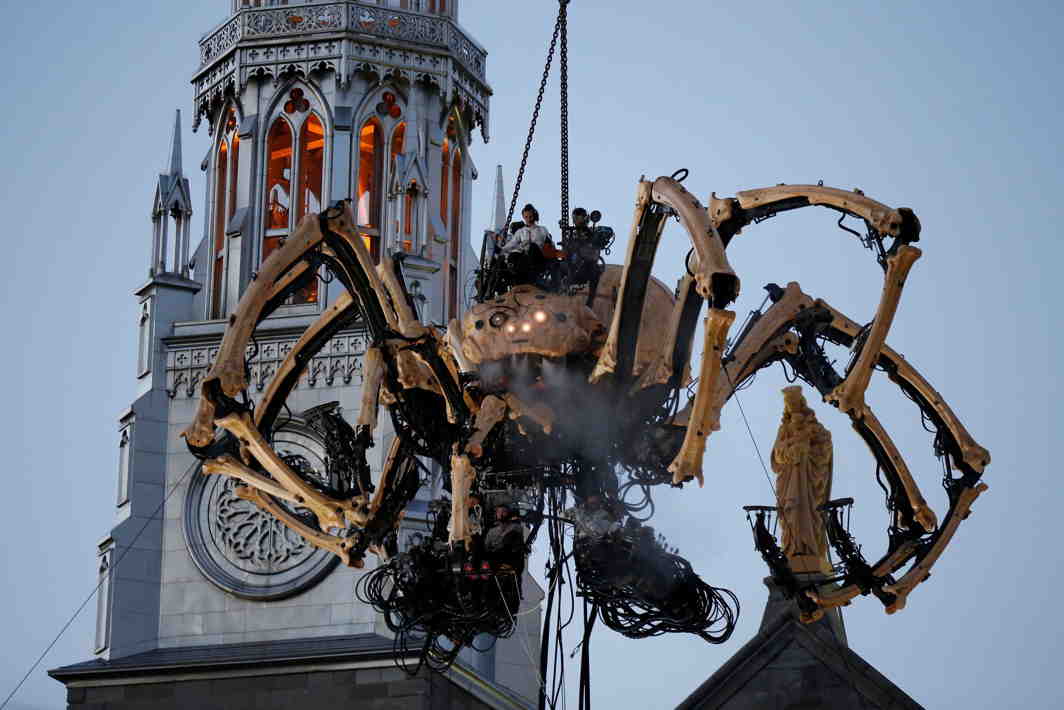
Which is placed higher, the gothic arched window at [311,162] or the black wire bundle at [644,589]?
the gothic arched window at [311,162]

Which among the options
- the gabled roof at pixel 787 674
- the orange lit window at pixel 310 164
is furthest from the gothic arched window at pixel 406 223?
the gabled roof at pixel 787 674

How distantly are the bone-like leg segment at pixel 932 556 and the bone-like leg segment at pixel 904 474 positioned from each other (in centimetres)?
9

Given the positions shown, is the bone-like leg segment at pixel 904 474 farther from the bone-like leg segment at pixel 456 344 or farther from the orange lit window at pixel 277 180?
the orange lit window at pixel 277 180

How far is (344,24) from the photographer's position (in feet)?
109

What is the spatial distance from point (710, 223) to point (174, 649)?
2158cm

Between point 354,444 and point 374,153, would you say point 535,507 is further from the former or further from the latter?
point 374,153

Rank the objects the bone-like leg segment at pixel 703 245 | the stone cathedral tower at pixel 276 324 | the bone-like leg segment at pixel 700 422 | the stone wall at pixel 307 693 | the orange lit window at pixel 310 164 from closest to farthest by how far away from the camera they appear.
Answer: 1. the bone-like leg segment at pixel 703 245
2. the bone-like leg segment at pixel 700 422
3. the stone wall at pixel 307 693
4. the stone cathedral tower at pixel 276 324
5. the orange lit window at pixel 310 164

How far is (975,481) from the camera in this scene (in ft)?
42.1

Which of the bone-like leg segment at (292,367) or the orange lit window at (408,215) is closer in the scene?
the bone-like leg segment at (292,367)

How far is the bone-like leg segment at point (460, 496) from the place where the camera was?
12.4m

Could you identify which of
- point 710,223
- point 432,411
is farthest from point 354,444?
point 710,223

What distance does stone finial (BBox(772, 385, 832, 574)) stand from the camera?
20.4m

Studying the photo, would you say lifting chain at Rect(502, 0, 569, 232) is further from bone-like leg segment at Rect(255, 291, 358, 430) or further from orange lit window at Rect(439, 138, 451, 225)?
orange lit window at Rect(439, 138, 451, 225)

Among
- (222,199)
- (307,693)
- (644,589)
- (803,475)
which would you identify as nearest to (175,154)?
(222,199)
